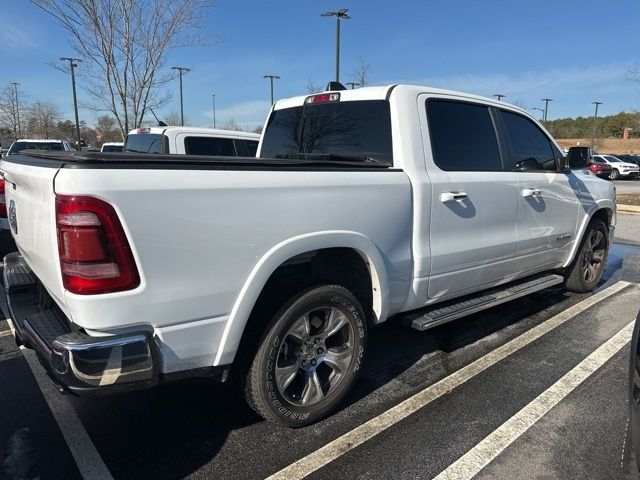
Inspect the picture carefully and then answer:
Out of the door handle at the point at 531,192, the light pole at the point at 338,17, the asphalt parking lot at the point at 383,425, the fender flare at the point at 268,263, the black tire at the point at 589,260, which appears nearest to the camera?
the fender flare at the point at 268,263

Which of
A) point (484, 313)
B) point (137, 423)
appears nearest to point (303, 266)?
point (137, 423)

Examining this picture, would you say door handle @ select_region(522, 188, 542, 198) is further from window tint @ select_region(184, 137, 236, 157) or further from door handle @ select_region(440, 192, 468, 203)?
window tint @ select_region(184, 137, 236, 157)

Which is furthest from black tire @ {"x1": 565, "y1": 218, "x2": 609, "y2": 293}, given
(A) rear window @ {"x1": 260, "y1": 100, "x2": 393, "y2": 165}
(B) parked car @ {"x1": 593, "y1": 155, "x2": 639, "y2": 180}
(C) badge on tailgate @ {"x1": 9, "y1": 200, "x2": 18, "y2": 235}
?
(B) parked car @ {"x1": 593, "y1": 155, "x2": 639, "y2": 180}

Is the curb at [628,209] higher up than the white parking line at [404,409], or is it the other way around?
the curb at [628,209]

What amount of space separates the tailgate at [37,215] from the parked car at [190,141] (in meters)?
4.78

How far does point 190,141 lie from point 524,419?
639cm

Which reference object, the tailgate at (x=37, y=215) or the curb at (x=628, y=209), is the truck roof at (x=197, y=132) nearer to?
the tailgate at (x=37, y=215)

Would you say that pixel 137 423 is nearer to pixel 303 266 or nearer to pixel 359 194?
pixel 303 266

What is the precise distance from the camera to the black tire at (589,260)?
5305mm

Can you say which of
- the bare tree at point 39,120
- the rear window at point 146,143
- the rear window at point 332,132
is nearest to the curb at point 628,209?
the rear window at point 146,143

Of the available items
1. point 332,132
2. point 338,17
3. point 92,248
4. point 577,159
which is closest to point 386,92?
point 332,132

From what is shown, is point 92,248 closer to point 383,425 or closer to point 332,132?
point 383,425

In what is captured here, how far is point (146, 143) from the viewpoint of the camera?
8.04 m

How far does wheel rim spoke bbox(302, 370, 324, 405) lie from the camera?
9.42ft
